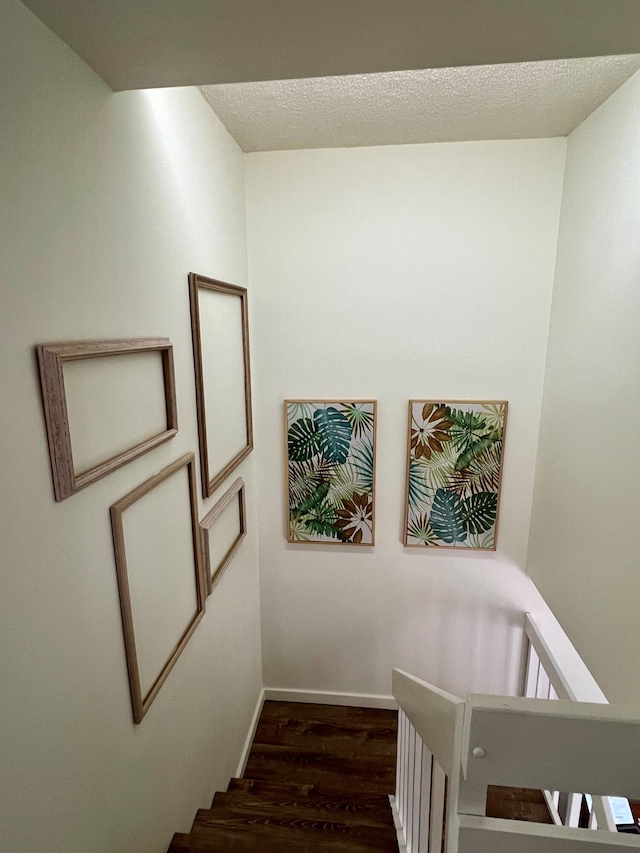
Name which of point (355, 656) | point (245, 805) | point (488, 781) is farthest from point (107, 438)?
point (355, 656)

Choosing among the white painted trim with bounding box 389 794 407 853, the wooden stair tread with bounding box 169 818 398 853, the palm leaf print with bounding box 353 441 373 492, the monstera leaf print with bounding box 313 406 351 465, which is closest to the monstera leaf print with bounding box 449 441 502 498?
the palm leaf print with bounding box 353 441 373 492

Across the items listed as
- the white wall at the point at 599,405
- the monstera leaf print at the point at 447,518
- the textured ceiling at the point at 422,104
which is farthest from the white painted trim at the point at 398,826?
the textured ceiling at the point at 422,104

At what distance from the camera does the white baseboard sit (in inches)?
115

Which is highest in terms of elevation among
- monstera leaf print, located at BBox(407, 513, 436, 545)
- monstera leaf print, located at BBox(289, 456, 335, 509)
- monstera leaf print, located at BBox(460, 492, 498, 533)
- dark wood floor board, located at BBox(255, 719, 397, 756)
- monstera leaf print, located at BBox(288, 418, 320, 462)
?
monstera leaf print, located at BBox(288, 418, 320, 462)

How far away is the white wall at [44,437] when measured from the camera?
818 mm

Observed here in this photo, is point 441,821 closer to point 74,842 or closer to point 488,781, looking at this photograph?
point 488,781

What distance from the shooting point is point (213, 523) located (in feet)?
6.17

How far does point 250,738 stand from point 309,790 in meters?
0.45

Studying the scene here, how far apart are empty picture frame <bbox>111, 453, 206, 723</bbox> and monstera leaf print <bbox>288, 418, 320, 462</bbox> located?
965 mm

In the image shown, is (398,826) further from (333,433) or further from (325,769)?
(333,433)

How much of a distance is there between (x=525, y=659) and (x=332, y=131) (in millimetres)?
2997

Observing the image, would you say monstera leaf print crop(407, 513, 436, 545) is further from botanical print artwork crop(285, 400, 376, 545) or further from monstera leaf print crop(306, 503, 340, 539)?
monstera leaf print crop(306, 503, 340, 539)

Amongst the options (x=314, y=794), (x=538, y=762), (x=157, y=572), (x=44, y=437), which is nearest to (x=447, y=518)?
(x=314, y=794)

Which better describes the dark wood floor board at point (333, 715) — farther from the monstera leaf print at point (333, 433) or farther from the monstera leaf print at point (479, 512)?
the monstera leaf print at point (333, 433)
